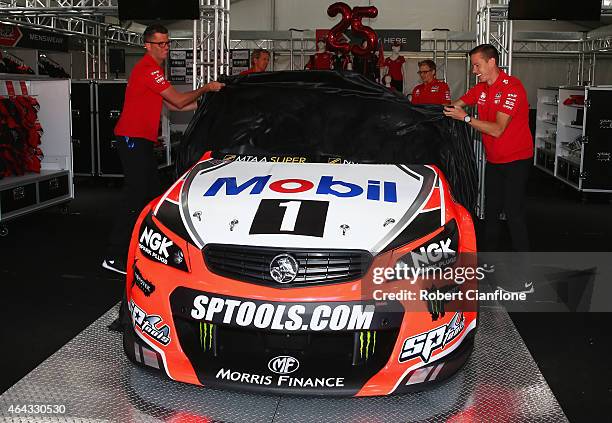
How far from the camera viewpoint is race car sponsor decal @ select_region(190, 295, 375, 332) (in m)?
2.66

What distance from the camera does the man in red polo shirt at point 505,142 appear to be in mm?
4816

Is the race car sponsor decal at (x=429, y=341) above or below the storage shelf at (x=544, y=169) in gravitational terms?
above

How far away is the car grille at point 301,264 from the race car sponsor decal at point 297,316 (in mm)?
102

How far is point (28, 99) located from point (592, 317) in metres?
6.00

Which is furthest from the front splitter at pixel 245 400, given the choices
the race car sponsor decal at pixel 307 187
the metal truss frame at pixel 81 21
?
the metal truss frame at pixel 81 21

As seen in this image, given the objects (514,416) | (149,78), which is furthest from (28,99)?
(514,416)

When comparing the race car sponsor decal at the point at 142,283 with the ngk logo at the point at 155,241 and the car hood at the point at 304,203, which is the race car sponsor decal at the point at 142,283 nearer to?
the ngk logo at the point at 155,241

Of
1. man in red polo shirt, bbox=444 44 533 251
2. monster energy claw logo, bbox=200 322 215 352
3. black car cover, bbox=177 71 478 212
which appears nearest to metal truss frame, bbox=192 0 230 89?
man in red polo shirt, bbox=444 44 533 251

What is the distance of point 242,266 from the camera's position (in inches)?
110

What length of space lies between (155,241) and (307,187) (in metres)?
0.71

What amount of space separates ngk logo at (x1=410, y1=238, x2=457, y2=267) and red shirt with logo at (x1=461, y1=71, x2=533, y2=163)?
2132mm

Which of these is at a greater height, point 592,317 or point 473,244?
point 473,244

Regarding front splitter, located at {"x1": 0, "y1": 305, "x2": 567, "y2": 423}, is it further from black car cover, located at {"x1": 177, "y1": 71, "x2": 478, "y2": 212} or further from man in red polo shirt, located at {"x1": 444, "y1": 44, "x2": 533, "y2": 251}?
man in red polo shirt, located at {"x1": 444, "y1": 44, "x2": 533, "y2": 251}

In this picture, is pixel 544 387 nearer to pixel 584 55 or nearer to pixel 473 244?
pixel 473 244
